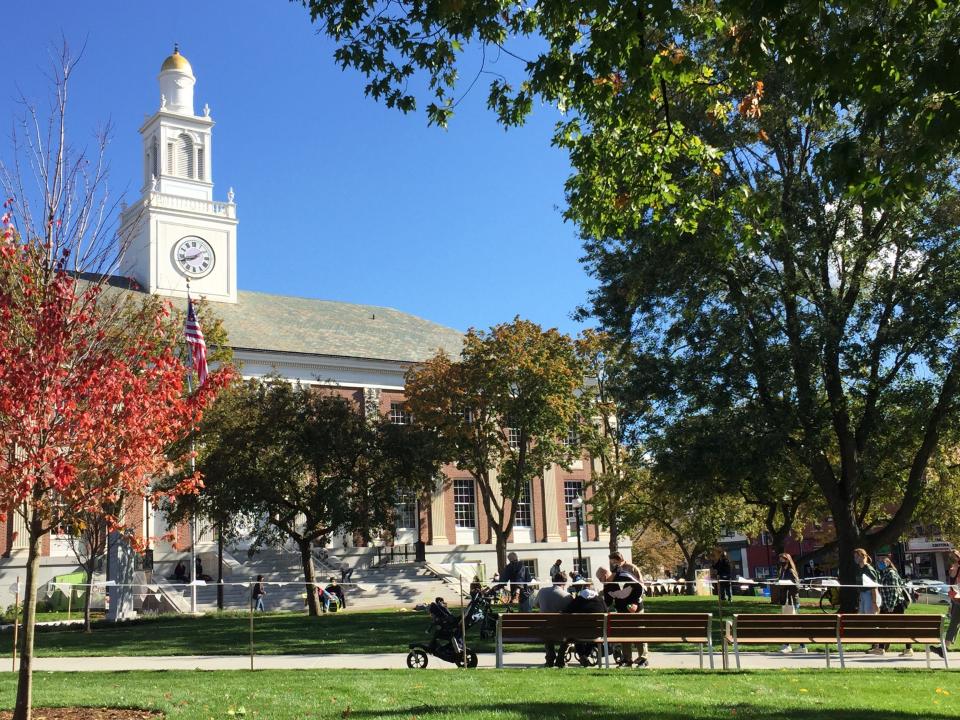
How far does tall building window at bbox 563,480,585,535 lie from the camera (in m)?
56.9

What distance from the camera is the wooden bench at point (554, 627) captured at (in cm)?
1454

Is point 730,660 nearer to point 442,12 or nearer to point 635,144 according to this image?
point 635,144

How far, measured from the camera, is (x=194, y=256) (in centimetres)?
5491

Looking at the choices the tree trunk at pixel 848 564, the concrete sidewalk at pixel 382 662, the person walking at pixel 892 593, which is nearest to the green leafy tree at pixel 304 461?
the concrete sidewalk at pixel 382 662

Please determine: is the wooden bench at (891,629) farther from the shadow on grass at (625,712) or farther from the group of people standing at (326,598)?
the group of people standing at (326,598)

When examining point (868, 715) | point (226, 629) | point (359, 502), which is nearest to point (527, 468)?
point (359, 502)

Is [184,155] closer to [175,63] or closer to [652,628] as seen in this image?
[175,63]

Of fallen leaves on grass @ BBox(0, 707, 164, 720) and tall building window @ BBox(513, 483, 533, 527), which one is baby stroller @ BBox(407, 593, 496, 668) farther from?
tall building window @ BBox(513, 483, 533, 527)

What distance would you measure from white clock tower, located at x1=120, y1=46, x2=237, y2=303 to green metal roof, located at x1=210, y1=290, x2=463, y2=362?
212cm

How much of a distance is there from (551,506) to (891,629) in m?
41.1

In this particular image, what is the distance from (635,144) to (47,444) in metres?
7.96

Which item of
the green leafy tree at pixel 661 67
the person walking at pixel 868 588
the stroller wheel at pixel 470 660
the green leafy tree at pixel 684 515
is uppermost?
the green leafy tree at pixel 661 67

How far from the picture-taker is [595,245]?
28.2m

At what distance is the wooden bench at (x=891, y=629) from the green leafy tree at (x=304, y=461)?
60.0 ft
